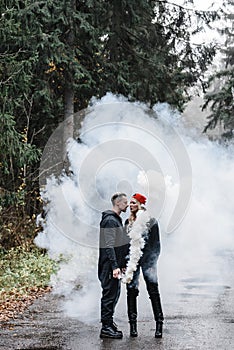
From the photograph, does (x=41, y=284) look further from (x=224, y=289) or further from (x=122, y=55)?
(x=122, y=55)

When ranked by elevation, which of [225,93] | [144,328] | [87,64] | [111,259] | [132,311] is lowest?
[144,328]

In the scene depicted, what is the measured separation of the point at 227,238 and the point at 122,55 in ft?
28.6

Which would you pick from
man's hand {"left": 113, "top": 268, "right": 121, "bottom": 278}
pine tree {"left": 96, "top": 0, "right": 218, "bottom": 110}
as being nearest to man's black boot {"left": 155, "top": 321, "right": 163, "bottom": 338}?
man's hand {"left": 113, "top": 268, "right": 121, "bottom": 278}

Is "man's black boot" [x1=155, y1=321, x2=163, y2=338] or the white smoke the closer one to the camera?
"man's black boot" [x1=155, y1=321, x2=163, y2=338]

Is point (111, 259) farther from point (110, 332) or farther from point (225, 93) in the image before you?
point (225, 93)

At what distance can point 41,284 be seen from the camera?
1344 cm

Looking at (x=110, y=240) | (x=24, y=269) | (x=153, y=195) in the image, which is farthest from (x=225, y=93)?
(x=110, y=240)

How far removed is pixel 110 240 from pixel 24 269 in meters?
6.87

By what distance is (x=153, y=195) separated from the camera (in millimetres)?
13148

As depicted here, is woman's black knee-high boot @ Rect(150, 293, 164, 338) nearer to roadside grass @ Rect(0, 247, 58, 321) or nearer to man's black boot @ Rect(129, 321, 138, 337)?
man's black boot @ Rect(129, 321, 138, 337)

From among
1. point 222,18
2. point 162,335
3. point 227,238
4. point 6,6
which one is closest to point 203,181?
point 227,238

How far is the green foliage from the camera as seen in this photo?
1324 centimetres

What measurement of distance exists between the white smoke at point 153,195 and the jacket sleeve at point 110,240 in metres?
Result: 4.40

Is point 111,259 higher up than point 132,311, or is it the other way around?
point 111,259
